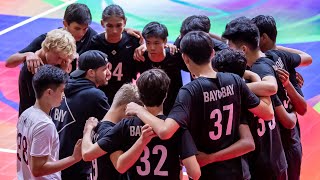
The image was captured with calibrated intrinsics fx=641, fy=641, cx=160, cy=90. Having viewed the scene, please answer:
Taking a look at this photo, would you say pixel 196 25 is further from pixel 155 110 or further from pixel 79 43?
pixel 155 110

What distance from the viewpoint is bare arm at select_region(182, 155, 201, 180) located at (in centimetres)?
492

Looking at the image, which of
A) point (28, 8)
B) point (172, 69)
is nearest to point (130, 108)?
point (172, 69)

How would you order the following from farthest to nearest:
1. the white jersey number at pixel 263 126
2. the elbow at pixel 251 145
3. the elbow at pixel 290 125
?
the elbow at pixel 290 125
the white jersey number at pixel 263 126
the elbow at pixel 251 145

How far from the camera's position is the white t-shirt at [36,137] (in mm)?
5332

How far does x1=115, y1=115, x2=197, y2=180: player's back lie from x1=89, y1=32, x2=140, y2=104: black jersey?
2.90 meters

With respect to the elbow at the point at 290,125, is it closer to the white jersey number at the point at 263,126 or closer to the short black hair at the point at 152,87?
the white jersey number at the point at 263,126

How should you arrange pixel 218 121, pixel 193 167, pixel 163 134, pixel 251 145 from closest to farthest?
pixel 163 134, pixel 193 167, pixel 218 121, pixel 251 145

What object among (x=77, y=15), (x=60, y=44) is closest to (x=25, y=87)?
(x=60, y=44)

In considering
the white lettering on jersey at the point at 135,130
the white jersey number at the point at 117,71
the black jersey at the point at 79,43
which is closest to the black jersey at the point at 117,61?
the white jersey number at the point at 117,71

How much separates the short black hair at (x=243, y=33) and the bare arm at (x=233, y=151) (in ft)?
3.06

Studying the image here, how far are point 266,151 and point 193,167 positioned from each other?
1.17m

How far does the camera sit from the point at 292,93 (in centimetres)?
614

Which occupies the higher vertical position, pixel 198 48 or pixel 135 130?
pixel 198 48

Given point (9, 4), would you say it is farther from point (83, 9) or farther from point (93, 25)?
point (83, 9)
